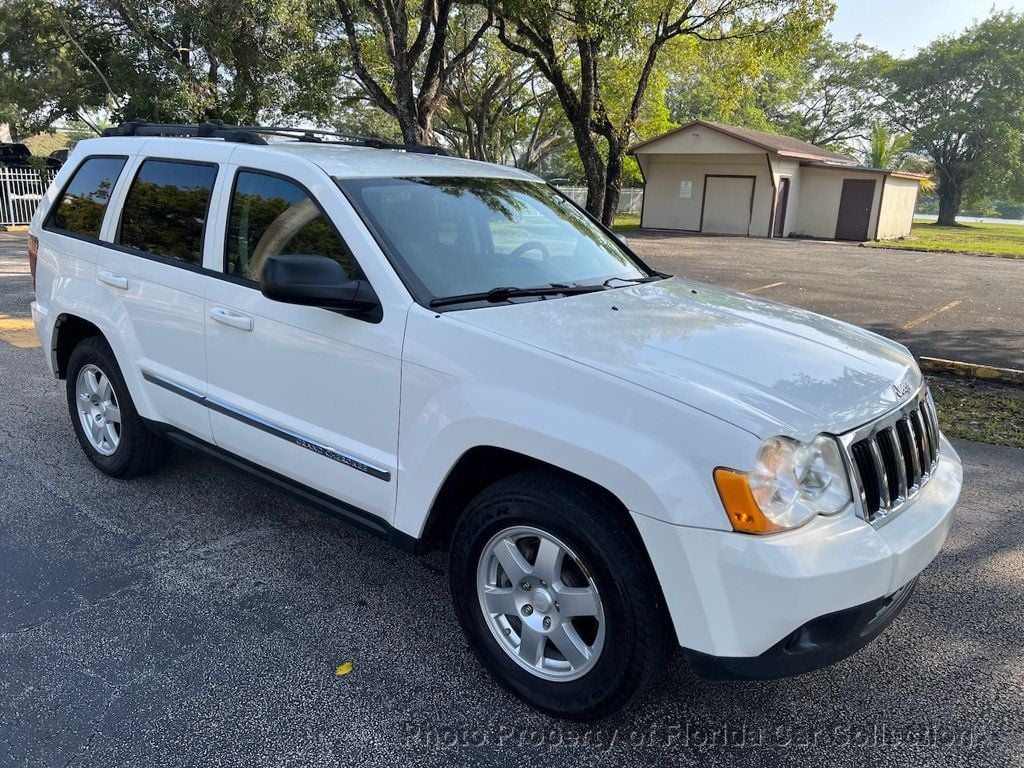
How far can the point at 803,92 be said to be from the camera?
5547 cm

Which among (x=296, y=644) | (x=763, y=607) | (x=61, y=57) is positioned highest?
(x=61, y=57)

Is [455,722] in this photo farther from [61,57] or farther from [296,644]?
[61,57]

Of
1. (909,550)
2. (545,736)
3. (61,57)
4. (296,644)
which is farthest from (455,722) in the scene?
(61,57)

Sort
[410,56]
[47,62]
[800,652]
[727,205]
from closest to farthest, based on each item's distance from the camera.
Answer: [800,652] < [410,56] < [47,62] < [727,205]

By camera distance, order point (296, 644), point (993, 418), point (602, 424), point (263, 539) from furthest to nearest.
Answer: point (993, 418)
point (263, 539)
point (296, 644)
point (602, 424)

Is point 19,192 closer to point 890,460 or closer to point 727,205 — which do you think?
point 890,460

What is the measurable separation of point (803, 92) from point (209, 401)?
194 feet

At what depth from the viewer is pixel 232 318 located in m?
3.60

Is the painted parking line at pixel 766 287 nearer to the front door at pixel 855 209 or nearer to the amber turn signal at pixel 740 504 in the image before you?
the amber turn signal at pixel 740 504

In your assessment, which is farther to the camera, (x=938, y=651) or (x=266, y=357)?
(x=266, y=357)

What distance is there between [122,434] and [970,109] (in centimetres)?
5586

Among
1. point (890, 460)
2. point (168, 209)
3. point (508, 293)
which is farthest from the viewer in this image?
point (168, 209)

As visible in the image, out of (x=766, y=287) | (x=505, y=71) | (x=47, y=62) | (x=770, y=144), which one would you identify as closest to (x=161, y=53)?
(x=47, y=62)

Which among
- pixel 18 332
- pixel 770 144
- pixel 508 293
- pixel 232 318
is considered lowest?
pixel 18 332
